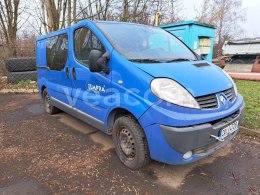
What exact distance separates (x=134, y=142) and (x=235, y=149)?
5.92ft

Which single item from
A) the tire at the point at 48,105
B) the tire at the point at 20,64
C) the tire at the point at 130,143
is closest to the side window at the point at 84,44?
the tire at the point at 130,143

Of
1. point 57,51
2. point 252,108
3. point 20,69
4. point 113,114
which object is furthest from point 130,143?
point 20,69

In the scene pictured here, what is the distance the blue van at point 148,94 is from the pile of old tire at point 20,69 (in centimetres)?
562

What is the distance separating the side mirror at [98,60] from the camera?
2805 mm

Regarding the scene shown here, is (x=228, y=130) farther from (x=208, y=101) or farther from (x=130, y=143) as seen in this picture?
(x=130, y=143)

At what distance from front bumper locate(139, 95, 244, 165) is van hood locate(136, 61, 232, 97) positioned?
279mm

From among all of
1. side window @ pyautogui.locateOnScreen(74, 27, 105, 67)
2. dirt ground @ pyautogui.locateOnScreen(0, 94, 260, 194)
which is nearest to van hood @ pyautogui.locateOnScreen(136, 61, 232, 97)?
side window @ pyautogui.locateOnScreen(74, 27, 105, 67)

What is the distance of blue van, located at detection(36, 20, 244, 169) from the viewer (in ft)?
7.68

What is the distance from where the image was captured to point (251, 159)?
126 inches

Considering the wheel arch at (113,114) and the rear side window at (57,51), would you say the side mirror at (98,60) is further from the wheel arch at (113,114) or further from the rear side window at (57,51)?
the rear side window at (57,51)

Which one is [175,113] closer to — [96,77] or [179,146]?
[179,146]

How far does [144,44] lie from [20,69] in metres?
7.19

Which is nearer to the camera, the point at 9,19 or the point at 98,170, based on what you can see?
the point at 98,170

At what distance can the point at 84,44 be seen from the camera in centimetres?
347
